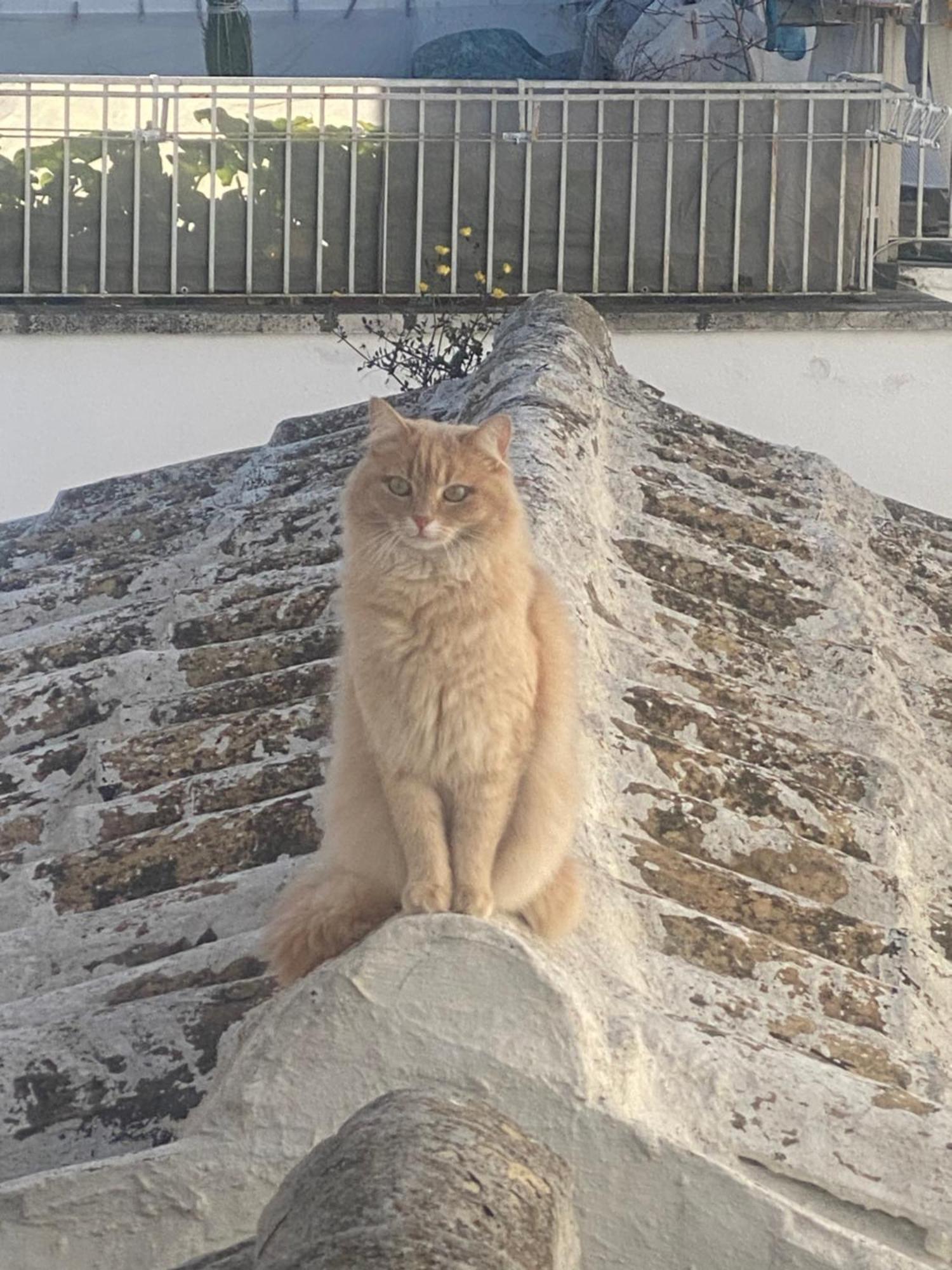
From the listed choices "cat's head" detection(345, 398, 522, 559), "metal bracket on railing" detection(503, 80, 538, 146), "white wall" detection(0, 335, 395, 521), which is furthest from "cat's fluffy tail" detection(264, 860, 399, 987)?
"metal bracket on railing" detection(503, 80, 538, 146)

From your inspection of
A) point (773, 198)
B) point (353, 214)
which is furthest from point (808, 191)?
point (353, 214)

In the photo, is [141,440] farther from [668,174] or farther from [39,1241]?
[39,1241]

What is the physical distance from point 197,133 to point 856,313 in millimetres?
3760

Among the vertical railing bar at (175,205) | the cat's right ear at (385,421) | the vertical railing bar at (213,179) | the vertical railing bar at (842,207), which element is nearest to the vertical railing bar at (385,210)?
the vertical railing bar at (213,179)

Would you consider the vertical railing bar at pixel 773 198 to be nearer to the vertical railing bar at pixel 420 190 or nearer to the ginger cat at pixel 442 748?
the vertical railing bar at pixel 420 190

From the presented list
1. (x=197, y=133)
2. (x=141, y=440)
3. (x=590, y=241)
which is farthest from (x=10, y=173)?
(x=590, y=241)

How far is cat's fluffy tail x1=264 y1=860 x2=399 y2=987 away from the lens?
2.18 metres

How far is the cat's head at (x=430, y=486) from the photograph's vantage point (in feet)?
7.75

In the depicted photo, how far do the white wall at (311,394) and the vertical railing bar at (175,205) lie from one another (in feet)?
1.46

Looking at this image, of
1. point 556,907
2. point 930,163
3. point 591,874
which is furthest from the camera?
point 930,163

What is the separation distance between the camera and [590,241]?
10445 millimetres

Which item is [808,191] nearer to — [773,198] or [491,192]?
[773,198]

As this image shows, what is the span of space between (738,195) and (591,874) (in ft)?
28.1

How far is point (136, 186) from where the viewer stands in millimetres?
10055
